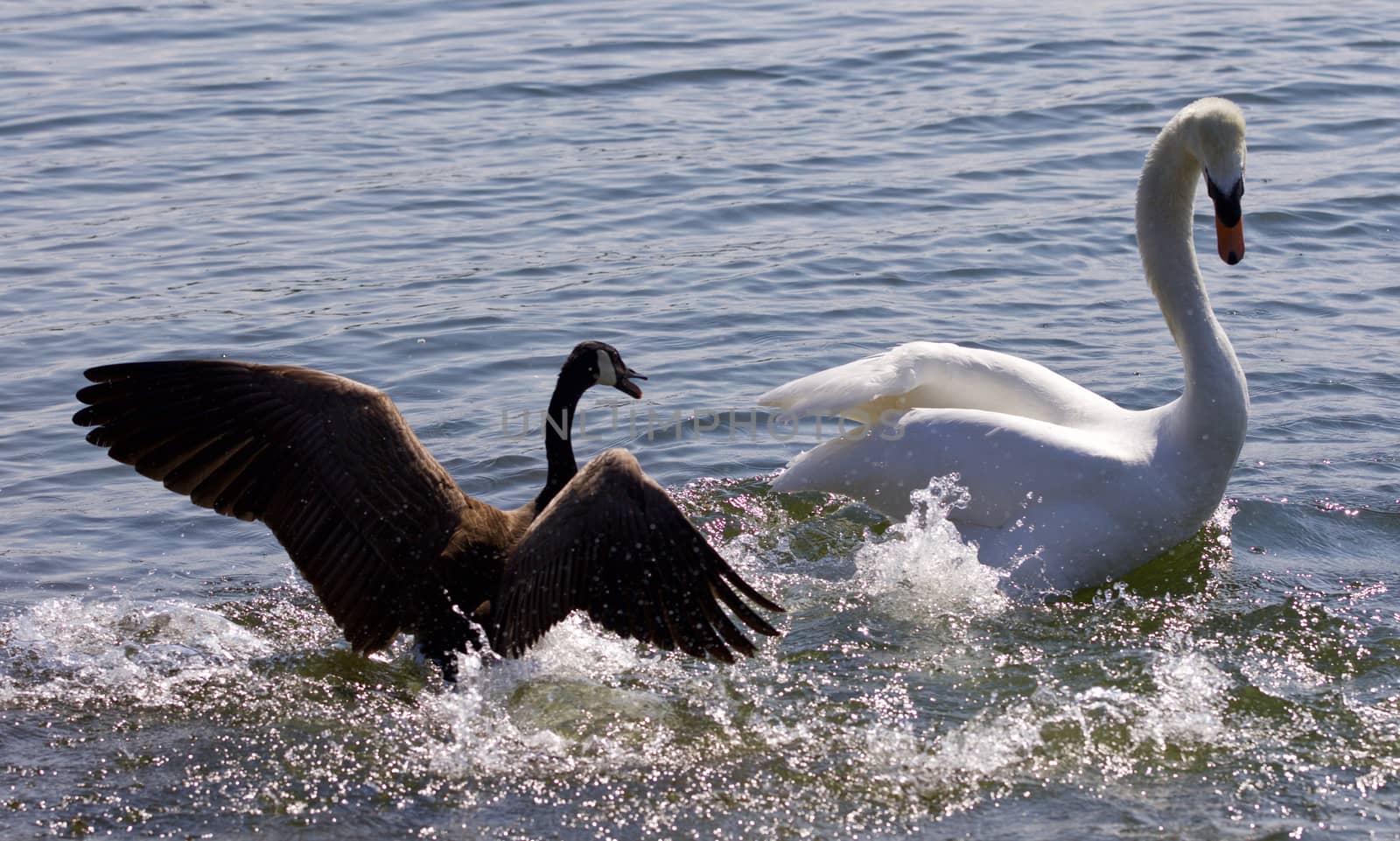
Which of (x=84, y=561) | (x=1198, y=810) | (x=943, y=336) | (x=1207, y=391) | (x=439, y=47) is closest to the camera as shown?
(x=1198, y=810)

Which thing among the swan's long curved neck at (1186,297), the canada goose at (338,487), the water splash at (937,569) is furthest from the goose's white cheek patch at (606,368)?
the swan's long curved neck at (1186,297)

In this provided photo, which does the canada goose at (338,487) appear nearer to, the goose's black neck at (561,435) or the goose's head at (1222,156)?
the goose's black neck at (561,435)

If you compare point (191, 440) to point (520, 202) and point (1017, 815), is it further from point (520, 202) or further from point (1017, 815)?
point (520, 202)

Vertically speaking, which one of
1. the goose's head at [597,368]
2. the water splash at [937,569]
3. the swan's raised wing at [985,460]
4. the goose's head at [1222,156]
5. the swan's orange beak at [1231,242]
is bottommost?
the water splash at [937,569]

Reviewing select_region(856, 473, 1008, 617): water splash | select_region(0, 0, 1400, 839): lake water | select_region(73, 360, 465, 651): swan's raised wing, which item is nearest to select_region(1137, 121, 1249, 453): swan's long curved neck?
select_region(0, 0, 1400, 839): lake water

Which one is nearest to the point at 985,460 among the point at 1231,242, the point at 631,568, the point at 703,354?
the point at 1231,242

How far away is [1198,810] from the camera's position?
4.31 m

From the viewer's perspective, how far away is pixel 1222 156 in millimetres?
5629

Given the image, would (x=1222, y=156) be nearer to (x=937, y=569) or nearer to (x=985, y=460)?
(x=985, y=460)

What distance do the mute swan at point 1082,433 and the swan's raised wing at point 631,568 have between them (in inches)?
46.9

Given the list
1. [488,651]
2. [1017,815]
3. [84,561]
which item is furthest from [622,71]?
[1017,815]

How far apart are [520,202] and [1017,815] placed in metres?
6.85

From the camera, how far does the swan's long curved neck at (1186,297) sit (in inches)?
222

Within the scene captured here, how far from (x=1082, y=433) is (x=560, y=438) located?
1.79 metres
